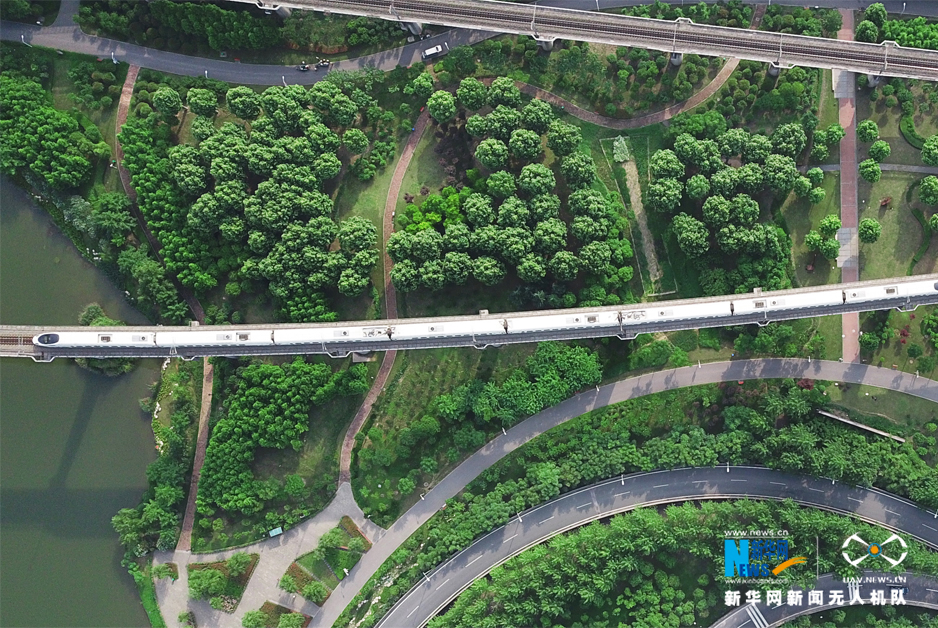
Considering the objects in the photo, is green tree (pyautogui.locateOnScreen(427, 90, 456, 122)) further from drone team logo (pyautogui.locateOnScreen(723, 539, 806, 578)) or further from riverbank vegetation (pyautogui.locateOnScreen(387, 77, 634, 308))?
drone team logo (pyautogui.locateOnScreen(723, 539, 806, 578))

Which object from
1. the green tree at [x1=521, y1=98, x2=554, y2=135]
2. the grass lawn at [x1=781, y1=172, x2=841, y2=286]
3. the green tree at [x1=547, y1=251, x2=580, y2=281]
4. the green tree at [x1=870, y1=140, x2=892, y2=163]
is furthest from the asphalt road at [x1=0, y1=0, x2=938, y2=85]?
the green tree at [x1=870, y1=140, x2=892, y2=163]

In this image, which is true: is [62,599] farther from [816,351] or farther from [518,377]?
[816,351]

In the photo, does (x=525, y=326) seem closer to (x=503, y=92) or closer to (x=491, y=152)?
(x=491, y=152)

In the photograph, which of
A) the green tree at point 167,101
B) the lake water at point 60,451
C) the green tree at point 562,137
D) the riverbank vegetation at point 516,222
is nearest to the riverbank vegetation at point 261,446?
the lake water at point 60,451

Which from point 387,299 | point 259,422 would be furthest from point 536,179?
point 259,422

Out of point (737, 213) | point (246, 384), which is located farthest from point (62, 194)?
point (737, 213)

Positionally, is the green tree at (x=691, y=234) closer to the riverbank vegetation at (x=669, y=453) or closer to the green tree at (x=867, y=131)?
the riverbank vegetation at (x=669, y=453)
